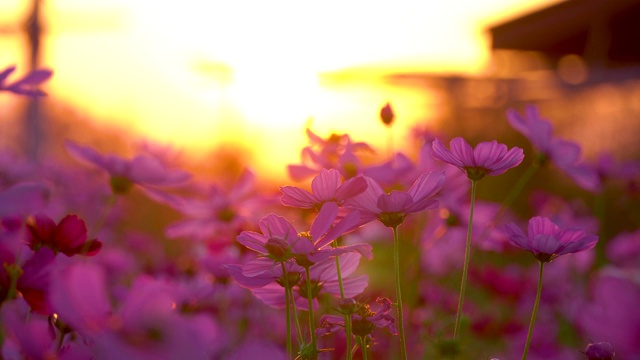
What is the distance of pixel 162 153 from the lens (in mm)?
1952

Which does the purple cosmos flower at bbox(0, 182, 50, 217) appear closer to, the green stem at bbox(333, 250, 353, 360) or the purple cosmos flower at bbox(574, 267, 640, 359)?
the green stem at bbox(333, 250, 353, 360)

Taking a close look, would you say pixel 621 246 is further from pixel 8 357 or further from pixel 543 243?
pixel 8 357

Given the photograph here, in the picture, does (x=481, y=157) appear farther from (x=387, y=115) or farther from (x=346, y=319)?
(x=387, y=115)

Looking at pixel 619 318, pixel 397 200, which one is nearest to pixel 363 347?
pixel 397 200

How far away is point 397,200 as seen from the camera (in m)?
0.69

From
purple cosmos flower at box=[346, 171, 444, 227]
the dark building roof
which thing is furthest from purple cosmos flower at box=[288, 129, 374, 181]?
the dark building roof

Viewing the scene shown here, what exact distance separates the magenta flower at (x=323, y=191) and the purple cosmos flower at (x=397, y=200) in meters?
0.02

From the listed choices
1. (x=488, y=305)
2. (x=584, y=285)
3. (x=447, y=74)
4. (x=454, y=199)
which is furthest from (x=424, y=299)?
(x=447, y=74)

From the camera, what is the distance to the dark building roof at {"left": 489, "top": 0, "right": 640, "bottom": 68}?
8562 millimetres

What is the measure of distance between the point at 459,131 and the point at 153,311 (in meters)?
7.33

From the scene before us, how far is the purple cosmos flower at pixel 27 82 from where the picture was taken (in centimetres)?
86

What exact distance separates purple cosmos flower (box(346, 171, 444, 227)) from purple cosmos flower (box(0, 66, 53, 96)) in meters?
0.42

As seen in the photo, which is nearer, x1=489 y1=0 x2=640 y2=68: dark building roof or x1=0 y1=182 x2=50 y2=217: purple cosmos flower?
x1=0 y1=182 x2=50 y2=217: purple cosmos flower

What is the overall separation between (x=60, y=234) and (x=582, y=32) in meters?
10.2
